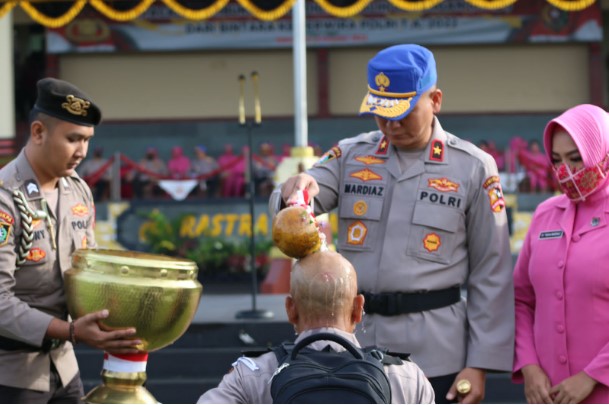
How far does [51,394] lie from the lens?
3.64 m

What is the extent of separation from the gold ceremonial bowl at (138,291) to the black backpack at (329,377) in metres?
0.69

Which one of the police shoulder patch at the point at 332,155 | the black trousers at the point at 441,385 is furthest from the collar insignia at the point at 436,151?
the black trousers at the point at 441,385

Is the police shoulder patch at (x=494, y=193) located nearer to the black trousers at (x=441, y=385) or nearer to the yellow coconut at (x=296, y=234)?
the black trousers at (x=441, y=385)

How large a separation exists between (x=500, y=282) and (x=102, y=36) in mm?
18751

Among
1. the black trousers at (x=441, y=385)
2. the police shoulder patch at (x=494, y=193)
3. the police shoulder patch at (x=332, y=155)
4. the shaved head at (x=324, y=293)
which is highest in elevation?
the police shoulder patch at (x=332, y=155)

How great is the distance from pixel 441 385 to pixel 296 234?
1154 millimetres

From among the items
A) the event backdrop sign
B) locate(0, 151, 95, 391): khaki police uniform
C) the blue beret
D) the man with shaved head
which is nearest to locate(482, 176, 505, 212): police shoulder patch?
the blue beret

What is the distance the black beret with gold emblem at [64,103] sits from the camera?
3521 mm

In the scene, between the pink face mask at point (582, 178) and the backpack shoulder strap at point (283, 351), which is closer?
the backpack shoulder strap at point (283, 351)

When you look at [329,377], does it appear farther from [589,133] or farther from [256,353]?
[589,133]

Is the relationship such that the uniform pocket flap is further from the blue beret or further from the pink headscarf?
the pink headscarf

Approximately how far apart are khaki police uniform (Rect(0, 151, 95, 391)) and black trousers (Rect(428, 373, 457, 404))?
1.24 metres

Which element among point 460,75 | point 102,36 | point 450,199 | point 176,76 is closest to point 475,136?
point 460,75

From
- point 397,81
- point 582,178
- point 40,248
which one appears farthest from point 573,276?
point 40,248
